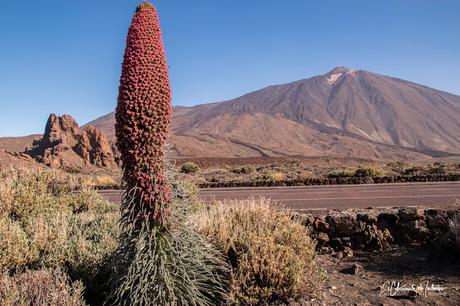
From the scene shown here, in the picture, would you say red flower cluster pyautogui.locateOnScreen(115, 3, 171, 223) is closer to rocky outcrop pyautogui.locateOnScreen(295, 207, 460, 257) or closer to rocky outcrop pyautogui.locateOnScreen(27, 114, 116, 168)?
rocky outcrop pyautogui.locateOnScreen(295, 207, 460, 257)

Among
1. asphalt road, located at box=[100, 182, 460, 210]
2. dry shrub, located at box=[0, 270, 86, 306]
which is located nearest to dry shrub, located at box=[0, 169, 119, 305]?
dry shrub, located at box=[0, 270, 86, 306]

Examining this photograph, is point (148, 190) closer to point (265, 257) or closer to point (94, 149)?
point (265, 257)

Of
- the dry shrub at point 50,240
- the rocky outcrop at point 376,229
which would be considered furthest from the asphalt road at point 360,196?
the dry shrub at point 50,240

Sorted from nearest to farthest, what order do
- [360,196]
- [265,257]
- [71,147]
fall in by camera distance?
1. [265,257]
2. [360,196]
3. [71,147]

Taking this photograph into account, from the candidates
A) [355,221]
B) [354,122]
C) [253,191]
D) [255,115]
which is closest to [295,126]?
[255,115]

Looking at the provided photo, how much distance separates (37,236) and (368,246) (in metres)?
5.31

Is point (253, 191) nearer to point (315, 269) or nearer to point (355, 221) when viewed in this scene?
point (355, 221)

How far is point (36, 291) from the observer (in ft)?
14.0

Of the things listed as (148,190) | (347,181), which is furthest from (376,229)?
(347,181)

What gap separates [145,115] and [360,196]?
11785 mm

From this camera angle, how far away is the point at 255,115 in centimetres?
14462

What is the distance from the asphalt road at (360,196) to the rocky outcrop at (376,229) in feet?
12.9

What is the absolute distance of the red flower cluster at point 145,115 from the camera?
3689 mm

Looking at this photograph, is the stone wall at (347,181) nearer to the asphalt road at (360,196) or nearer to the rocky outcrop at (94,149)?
the asphalt road at (360,196)
